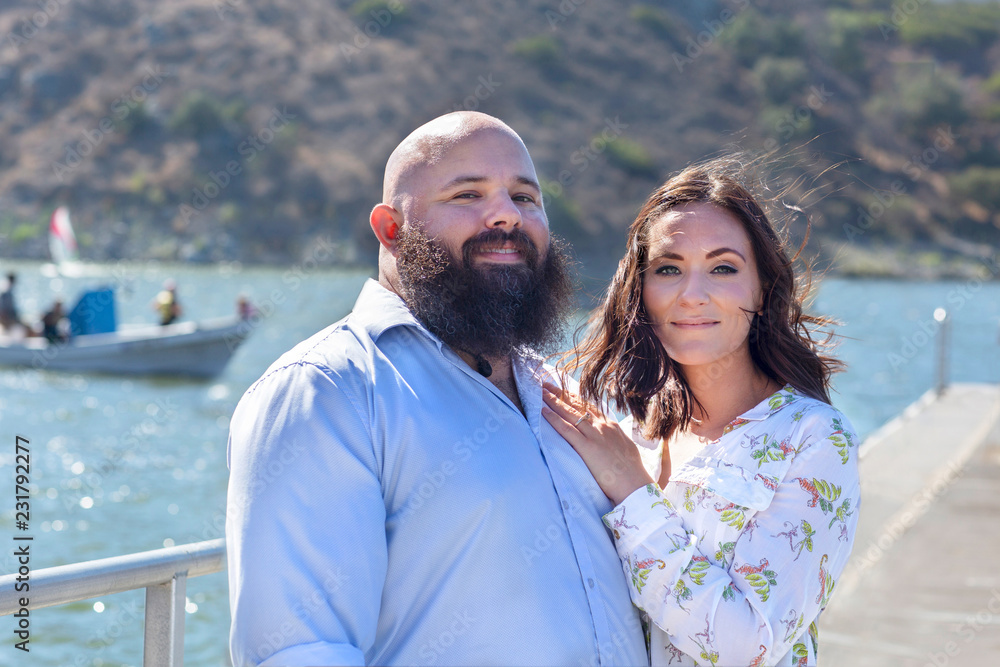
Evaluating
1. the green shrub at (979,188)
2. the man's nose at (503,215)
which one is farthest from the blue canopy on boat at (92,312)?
the green shrub at (979,188)

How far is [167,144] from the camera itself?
67.8m

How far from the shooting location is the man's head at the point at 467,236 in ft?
7.13

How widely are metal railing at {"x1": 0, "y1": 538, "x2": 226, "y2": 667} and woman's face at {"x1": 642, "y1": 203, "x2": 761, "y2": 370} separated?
1.20 m

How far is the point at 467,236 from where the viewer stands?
2203 mm

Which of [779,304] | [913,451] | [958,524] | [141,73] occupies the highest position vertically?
[779,304]

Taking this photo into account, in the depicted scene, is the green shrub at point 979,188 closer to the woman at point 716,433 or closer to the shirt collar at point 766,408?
the woman at point 716,433

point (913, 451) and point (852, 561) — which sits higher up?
point (852, 561)

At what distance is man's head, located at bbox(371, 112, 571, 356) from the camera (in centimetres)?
217

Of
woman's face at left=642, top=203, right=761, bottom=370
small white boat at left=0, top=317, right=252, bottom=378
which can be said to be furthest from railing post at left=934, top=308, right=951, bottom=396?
small white boat at left=0, top=317, right=252, bottom=378

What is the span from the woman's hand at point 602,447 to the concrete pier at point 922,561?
8.32ft

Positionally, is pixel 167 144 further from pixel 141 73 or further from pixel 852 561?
pixel 852 561

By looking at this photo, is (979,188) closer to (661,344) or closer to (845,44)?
(845,44)

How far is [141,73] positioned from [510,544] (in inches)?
3006

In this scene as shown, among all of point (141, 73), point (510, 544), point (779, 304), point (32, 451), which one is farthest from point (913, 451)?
point (141, 73)
